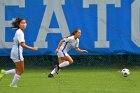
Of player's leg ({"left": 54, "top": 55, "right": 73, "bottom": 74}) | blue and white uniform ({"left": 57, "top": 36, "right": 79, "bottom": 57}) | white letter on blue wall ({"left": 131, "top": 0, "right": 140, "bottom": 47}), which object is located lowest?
player's leg ({"left": 54, "top": 55, "right": 73, "bottom": 74})

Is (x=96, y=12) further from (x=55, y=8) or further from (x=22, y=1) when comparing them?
(x=22, y=1)

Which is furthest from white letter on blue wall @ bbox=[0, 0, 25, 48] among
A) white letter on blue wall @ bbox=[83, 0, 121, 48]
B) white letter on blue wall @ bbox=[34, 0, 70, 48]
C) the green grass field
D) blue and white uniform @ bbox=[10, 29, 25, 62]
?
blue and white uniform @ bbox=[10, 29, 25, 62]

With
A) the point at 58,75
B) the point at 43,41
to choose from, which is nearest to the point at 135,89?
the point at 58,75

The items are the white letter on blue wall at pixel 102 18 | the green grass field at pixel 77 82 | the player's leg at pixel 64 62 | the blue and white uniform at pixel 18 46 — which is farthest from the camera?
the white letter on blue wall at pixel 102 18

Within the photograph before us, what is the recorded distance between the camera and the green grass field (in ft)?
35.8

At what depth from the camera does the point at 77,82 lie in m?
12.7

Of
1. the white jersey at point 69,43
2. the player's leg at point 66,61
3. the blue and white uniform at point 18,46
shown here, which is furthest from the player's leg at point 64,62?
the blue and white uniform at point 18,46

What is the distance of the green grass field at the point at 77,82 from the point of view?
35.8 ft

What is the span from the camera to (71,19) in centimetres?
1659

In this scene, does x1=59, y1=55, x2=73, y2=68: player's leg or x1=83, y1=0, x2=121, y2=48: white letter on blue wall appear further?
x1=83, y1=0, x2=121, y2=48: white letter on blue wall

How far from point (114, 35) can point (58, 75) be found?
284 cm

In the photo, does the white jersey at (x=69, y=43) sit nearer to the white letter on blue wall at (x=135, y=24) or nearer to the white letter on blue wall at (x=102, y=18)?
the white letter on blue wall at (x=102, y=18)

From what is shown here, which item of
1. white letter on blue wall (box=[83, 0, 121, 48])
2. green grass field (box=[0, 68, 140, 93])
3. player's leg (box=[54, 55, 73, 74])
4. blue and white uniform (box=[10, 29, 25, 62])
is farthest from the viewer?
white letter on blue wall (box=[83, 0, 121, 48])

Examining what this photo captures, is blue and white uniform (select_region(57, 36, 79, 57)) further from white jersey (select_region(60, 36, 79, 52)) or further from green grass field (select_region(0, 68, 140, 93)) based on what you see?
green grass field (select_region(0, 68, 140, 93))
